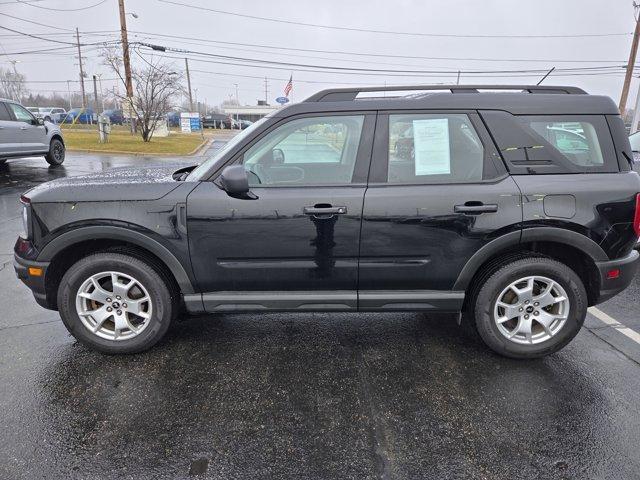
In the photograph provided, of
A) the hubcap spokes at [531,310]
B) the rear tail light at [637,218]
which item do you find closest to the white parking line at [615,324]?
the hubcap spokes at [531,310]

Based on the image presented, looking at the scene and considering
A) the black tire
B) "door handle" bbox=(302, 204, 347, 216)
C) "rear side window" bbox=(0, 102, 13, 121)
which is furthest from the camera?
the black tire

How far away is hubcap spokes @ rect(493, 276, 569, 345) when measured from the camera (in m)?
3.11

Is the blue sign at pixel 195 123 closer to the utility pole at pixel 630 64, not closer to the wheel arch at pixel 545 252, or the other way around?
the utility pole at pixel 630 64

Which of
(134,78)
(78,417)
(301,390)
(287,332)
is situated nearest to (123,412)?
(78,417)

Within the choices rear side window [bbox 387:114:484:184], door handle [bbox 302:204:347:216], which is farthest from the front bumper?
rear side window [bbox 387:114:484:184]

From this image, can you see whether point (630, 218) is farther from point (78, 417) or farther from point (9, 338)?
point (9, 338)

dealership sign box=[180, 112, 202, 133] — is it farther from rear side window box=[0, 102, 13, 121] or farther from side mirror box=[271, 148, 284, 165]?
side mirror box=[271, 148, 284, 165]

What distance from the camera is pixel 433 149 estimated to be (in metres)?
3.05

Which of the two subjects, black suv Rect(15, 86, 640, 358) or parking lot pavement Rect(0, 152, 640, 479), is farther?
black suv Rect(15, 86, 640, 358)

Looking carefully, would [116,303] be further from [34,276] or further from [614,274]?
[614,274]

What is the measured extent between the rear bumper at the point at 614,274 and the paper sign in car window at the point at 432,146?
4.25 feet

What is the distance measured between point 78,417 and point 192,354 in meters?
0.86

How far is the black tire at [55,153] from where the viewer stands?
13.0m

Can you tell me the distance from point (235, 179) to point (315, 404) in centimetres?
150
